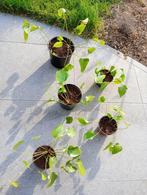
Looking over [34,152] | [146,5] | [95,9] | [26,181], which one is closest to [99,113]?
[34,152]

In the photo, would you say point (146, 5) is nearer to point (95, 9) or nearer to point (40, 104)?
point (95, 9)

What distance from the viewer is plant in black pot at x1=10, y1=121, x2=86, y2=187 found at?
7.07 feet

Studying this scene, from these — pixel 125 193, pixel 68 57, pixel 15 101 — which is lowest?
pixel 125 193

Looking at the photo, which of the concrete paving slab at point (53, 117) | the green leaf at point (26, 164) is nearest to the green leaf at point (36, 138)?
the concrete paving slab at point (53, 117)

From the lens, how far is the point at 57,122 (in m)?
2.59

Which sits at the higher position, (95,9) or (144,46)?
(95,9)

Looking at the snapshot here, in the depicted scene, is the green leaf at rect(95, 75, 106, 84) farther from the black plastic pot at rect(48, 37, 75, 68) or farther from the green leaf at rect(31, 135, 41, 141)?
the green leaf at rect(31, 135, 41, 141)

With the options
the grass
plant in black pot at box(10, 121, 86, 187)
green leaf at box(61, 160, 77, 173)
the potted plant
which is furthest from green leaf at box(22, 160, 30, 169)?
the grass

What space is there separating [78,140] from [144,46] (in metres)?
1.36

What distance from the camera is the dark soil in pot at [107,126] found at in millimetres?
2572

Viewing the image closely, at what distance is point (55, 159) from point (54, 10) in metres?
1.70

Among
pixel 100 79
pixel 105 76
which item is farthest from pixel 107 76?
pixel 100 79

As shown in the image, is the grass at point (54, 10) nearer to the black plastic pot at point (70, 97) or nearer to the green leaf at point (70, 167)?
the black plastic pot at point (70, 97)

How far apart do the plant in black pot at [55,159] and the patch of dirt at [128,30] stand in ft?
4.06
